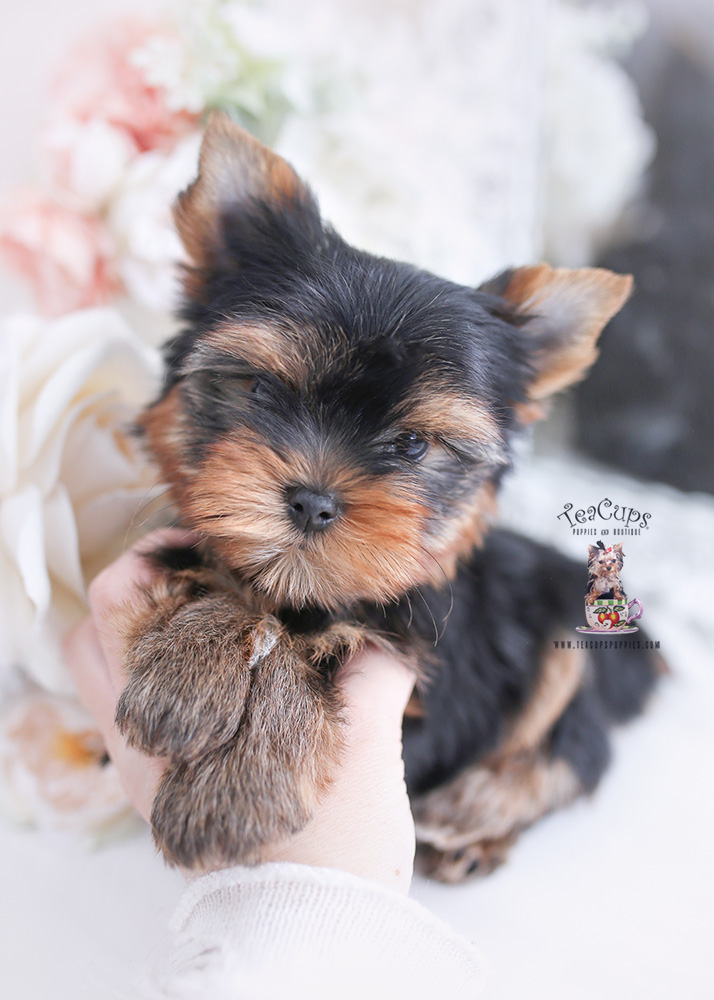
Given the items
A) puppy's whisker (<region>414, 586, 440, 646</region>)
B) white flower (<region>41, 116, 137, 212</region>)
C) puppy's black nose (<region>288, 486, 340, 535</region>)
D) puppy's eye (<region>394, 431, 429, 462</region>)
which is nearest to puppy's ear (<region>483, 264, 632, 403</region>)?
puppy's eye (<region>394, 431, 429, 462</region>)

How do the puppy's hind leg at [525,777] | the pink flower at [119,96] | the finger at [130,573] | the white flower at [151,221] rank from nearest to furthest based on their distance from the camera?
the finger at [130,573]
the puppy's hind leg at [525,777]
the white flower at [151,221]
the pink flower at [119,96]

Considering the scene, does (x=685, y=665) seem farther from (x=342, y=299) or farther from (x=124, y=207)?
(x=124, y=207)

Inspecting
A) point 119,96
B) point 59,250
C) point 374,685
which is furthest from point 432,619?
point 119,96

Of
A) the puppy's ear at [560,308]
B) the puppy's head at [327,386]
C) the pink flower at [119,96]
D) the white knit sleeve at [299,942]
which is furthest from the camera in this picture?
the pink flower at [119,96]

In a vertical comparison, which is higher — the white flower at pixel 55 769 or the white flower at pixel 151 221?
the white flower at pixel 151 221

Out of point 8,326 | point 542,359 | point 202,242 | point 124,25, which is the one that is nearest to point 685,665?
point 542,359

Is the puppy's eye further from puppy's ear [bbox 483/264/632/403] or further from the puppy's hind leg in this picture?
the puppy's hind leg

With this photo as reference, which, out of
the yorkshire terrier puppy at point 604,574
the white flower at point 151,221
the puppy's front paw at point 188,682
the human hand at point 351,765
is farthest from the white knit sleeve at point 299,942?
the white flower at point 151,221

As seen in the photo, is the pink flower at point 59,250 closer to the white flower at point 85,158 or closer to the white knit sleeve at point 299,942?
the white flower at point 85,158
